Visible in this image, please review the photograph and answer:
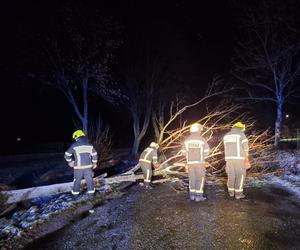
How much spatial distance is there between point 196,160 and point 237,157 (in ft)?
3.27

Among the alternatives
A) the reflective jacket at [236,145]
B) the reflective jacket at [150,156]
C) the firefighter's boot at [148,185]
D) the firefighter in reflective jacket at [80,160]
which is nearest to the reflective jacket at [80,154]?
the firefighter in reflective jacket at [80,160]

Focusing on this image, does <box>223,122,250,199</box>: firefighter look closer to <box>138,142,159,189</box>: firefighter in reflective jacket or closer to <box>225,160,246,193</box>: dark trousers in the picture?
<box>225,160,246,193</box>: dark trousers

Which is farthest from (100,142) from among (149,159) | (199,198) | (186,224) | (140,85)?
(140,85)

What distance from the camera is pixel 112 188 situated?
8727 millimetres

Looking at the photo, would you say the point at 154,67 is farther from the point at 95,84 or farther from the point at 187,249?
the point at 187,249

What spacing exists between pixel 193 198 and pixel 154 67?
1559 centimetres

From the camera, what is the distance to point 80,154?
24.8 ft

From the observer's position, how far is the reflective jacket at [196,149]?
7.20m

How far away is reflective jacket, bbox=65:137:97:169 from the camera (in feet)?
24.8

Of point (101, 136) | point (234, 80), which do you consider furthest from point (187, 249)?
point (234, 80)

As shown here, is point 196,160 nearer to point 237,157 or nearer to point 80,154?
point 237,157

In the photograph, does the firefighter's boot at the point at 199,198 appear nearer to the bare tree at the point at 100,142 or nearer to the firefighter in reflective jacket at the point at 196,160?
the firefighter in reflective jacket at the point at 196,160

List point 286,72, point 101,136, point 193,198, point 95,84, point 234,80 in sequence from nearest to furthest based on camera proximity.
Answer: point 193,198 → point 101,136 → point 95,84 → point 286,72 → point 234,80

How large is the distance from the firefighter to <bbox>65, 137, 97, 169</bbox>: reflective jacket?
11.5ft
